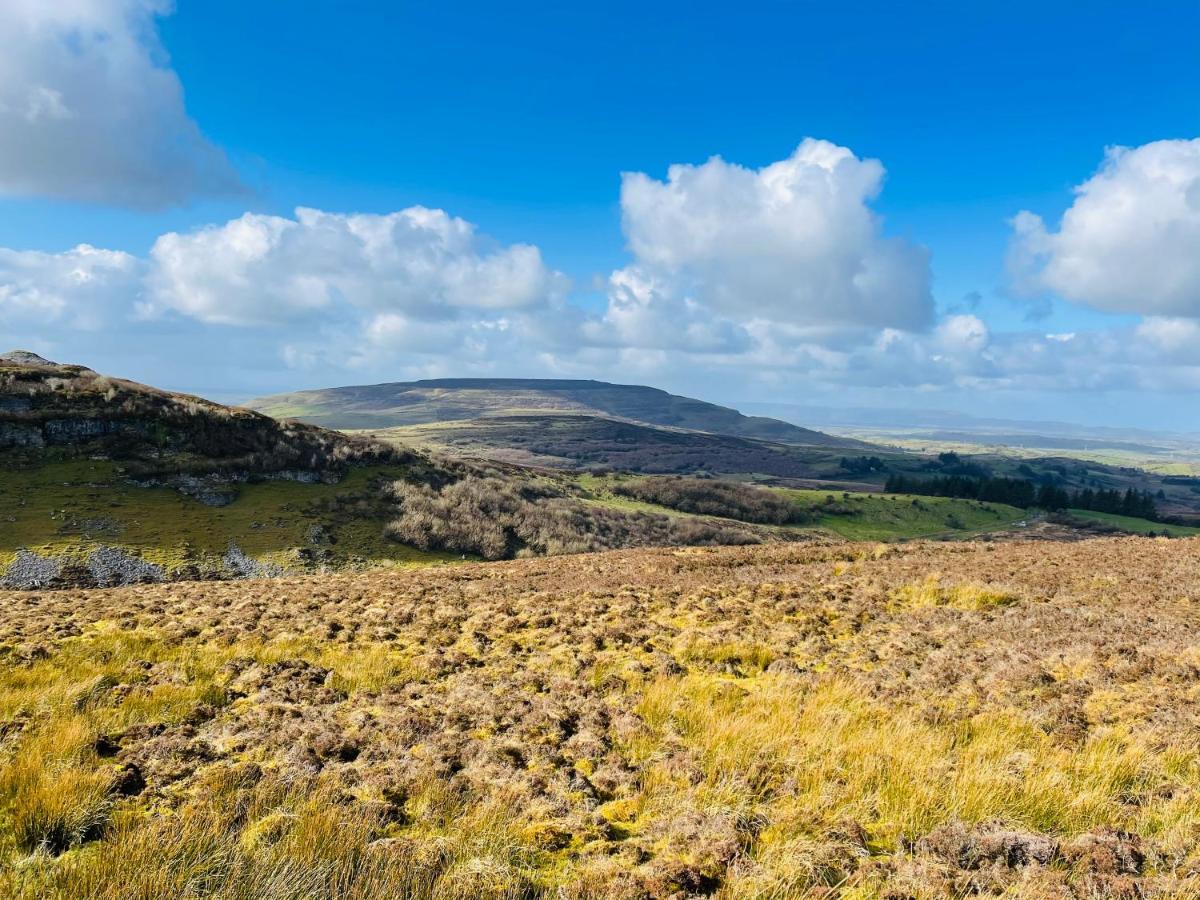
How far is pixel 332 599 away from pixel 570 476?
66464 millimetres

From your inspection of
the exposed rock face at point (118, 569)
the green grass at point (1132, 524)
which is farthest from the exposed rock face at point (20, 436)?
the green grass at point (1132, 524)

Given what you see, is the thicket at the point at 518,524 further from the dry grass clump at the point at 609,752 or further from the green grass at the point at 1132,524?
the green grass at the point at 1132,524

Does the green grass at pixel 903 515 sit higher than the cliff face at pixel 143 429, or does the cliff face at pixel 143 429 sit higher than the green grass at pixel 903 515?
the cliff face at pixel 143 429

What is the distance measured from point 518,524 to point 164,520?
22.9 metres

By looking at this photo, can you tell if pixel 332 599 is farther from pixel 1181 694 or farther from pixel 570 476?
pixel 570 476

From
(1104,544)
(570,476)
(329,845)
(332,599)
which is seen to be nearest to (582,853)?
(329,845)

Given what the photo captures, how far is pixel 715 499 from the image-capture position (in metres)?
85.6

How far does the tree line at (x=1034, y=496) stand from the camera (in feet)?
345

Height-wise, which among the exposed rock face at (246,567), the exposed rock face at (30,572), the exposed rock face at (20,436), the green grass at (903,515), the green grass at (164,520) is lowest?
the green grass at (903,515)

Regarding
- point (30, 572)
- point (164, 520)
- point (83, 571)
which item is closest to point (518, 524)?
point (164, 520)

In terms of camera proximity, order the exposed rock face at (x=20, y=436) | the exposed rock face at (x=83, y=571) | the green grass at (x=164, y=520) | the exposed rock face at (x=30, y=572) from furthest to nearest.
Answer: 1. the exposed rock face at (x=20, y=436)
2. the green grass at (x=164, y=520)
3. the exposed rock face at (x=83, y=571)
4. the exposed rock face at (x=30, y=572)

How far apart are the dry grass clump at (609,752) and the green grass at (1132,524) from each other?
90251 mm

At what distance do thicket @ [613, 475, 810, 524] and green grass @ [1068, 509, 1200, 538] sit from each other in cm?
4387

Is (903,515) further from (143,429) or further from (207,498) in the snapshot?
(143,429)
